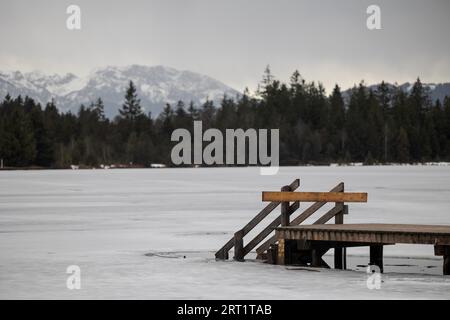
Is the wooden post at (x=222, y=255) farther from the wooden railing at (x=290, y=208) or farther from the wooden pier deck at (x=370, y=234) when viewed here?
the wooden pier deck at (x=370, y=234)

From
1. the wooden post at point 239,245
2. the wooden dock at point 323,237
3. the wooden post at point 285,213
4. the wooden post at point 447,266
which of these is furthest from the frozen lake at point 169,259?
the wooden post at point 285,213

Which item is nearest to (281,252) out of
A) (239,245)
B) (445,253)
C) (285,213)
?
(285,213)

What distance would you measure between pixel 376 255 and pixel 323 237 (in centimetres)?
165

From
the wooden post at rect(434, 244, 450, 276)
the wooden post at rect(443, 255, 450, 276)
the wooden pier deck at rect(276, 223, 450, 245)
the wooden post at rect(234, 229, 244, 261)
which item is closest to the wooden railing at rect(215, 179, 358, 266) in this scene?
the wooden post at rect(234, 229, 244, 261)

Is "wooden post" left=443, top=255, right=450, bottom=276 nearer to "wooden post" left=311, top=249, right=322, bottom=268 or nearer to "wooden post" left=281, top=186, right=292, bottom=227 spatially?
"wooden post" left=311, top=249, right=322, bottom=268

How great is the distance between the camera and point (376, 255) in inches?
752

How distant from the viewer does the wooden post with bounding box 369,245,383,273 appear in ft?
62.4

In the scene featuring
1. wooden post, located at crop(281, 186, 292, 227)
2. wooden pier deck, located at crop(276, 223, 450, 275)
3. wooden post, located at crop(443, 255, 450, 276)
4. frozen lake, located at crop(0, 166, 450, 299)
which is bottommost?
frozen lake, located at crop(0, 166, 450, 299)

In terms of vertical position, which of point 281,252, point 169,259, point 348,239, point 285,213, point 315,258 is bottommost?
point 169,259

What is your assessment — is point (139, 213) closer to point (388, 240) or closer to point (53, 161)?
point (388, 240)

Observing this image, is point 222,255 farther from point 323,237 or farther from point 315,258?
point 323,237

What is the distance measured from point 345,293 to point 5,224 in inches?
659
